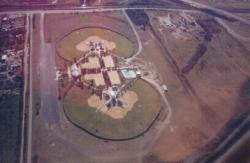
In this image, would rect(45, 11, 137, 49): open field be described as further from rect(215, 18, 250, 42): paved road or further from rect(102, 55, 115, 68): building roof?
rect(215, 18, 250, 42): paved road

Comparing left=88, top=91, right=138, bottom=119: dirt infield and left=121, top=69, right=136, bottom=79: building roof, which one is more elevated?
left=121, top=69, right=136, bottom=79: building roof

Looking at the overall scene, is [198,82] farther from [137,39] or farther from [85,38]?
[85,38]

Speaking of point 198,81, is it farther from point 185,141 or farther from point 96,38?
point 96,38

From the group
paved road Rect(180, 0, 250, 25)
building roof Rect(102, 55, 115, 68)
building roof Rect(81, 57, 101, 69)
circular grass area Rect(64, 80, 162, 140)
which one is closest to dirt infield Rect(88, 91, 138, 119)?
circular grass area Rect(64, 80, 162, 140)

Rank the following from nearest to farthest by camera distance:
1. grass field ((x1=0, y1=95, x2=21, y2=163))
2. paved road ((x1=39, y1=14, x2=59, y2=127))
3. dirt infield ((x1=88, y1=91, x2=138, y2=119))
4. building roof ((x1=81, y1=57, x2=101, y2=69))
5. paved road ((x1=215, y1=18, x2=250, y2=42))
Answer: grass field ((x1=0, y1=95, x2=21, y2=163)) → paved road ((x1=39, y1=14, x2=59, y2=127)) → dirt infield ((x1=88, y1=91, x2=138, y2=119)) → building roof ((x1=81, y1=57, x2=101, y2=69)) → paved road ((x1=215, y1=18, x2=250, y2=42))

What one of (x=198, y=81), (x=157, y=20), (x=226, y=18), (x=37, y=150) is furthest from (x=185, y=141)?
(x=226, y=18)
